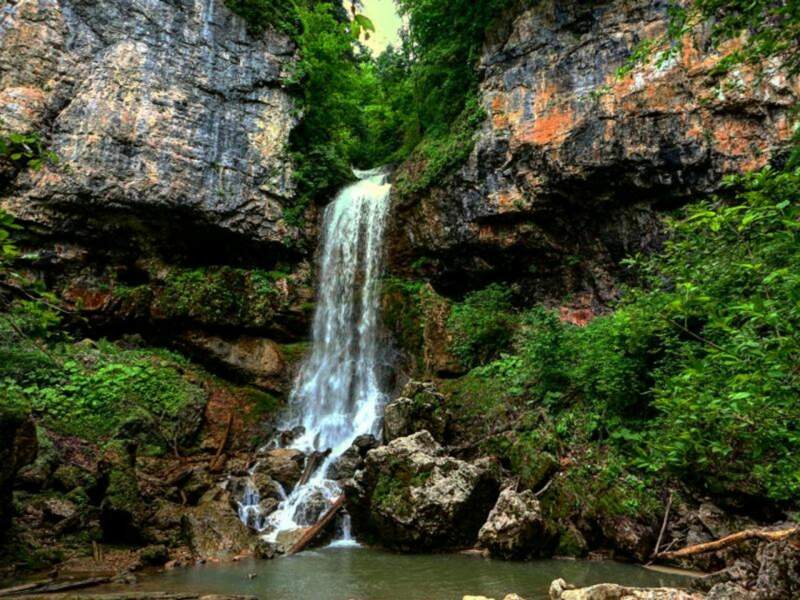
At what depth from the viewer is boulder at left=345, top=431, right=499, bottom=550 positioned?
22.6 feet

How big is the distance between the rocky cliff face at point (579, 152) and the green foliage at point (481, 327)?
3.66 feet

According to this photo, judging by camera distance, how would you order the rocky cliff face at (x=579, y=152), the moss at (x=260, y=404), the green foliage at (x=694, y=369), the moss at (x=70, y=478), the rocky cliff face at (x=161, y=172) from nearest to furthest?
the green foliage at (x=694, y=369) < the moss at (x=70, y=478) < the rocky cliff face at (x=579, y=152) < the rocky cliff face at (x=161, y=172) < the moss at (x=260, y=404)

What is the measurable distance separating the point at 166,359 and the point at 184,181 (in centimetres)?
479

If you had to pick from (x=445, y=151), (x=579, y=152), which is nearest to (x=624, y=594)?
(x=579, y=152)

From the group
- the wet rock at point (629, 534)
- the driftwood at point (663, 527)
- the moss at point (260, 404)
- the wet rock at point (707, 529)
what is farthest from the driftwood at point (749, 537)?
the moss at point (260, 404)

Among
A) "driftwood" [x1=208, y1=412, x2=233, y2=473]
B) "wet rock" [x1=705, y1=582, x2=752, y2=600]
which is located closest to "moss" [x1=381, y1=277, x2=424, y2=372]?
"driftwood" [x1=208, y1=412, x2=233, y2=473]

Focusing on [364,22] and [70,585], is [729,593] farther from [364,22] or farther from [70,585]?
[70,585]

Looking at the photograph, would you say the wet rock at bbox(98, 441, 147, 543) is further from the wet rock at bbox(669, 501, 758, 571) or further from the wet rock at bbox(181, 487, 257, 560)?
the wet rock at bbox(669, 501, 758, 571)

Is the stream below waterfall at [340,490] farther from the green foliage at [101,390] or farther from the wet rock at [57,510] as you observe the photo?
the green foliage at [101,390]

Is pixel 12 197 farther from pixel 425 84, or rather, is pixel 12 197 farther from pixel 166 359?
pixel 425 84

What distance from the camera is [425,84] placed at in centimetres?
1625

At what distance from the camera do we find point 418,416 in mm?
9227

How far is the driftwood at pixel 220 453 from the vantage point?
10.4 metres

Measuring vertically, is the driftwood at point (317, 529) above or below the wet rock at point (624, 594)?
below
